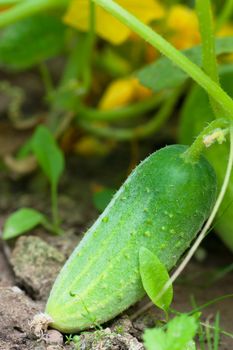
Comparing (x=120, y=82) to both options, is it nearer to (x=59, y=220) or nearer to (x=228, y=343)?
(x=59, y=220)

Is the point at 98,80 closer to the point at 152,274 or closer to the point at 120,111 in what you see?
the point at 120,111

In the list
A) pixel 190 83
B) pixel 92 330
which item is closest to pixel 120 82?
pixel 190 83

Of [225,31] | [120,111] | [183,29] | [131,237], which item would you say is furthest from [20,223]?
[225,31]

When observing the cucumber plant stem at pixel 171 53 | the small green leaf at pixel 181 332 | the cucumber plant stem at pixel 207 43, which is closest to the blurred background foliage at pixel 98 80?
the cucumber plant stem at pixel 207 43

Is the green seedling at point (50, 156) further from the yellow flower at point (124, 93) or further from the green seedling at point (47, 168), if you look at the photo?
the yellow flower at point (124, 93)

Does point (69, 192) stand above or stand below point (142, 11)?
below

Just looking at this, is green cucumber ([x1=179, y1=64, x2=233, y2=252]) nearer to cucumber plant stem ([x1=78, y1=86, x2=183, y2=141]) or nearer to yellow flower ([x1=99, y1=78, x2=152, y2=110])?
cucumber plant stem ([x1=78, y1=86, x2=183, y2=141])
